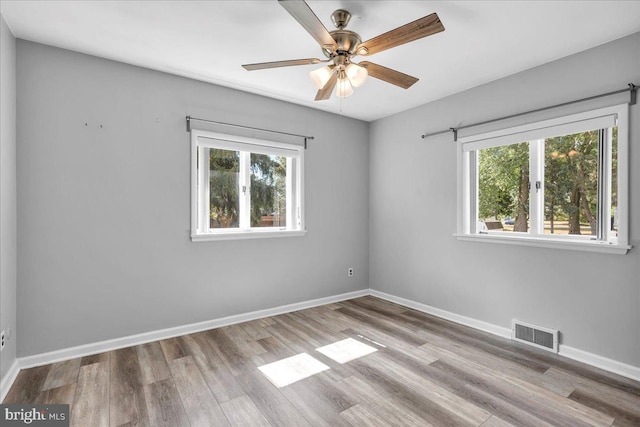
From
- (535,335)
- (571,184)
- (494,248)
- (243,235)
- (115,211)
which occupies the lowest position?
(535,335)

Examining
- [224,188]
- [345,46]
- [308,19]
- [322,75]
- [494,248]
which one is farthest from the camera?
[224,188]

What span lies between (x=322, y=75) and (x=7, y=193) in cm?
238

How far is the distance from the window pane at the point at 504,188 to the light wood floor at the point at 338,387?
1.16 metres

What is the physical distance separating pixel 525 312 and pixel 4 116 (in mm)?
4432

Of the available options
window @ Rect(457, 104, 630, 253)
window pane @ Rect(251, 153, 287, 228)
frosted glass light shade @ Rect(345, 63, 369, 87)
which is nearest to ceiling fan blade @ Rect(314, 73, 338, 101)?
frosted glass light shade @ Rect(345, 63, 369, 87)

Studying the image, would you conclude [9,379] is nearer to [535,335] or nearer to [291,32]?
[291,32]

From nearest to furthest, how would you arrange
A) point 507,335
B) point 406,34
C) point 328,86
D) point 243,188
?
point 406,34 < point 328,86 < point 507,335 < point 243,188

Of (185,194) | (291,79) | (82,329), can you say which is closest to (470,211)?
(291,79)

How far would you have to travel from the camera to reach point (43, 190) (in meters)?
2.51

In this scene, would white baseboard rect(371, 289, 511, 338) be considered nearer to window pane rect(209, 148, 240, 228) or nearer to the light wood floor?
the light wood floor

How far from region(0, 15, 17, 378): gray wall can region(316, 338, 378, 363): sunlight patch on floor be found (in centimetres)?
229

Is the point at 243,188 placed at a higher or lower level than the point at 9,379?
higher

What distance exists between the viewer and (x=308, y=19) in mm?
1607

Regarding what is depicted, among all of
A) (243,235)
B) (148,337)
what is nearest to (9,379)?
(148,337)
